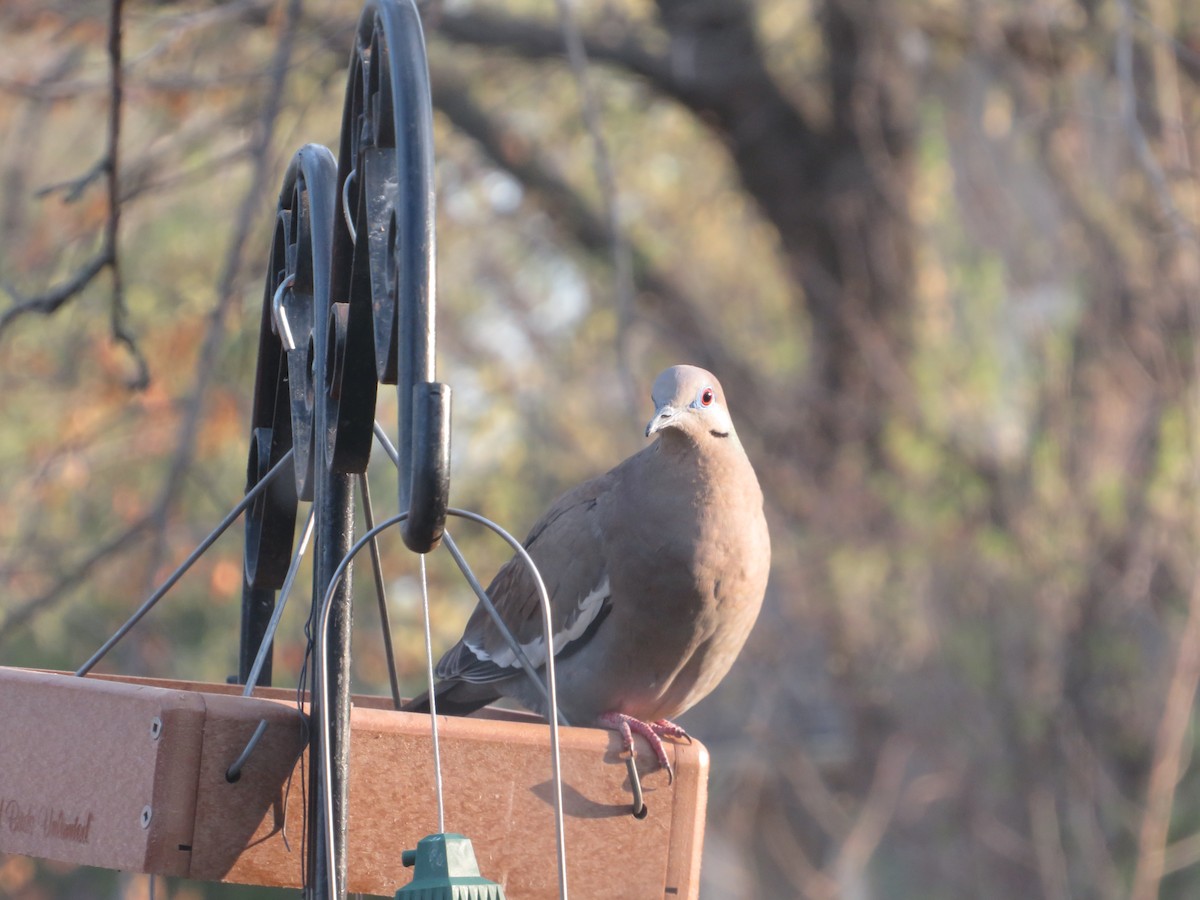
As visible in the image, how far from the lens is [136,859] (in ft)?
4.75

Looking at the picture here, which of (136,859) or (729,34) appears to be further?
(729,34)

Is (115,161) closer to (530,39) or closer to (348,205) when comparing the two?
(348,205)

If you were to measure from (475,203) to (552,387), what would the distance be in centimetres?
117

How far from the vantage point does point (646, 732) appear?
74.1 inches

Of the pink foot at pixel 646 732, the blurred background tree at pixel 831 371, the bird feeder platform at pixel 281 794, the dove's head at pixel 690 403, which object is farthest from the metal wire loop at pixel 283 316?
the blurred background tree at pixel 831 371

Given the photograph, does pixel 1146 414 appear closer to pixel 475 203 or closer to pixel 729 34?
pixel 729 34

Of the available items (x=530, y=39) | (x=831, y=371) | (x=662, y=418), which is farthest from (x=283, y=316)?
(x=831, y=371)

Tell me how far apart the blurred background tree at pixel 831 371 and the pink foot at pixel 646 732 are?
3.06 meters

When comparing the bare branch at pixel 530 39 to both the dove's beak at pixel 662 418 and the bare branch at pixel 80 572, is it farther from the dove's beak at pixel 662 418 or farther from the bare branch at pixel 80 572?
the dove's beak at pixel 662 418

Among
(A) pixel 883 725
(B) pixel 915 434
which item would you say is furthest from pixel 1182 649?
(A) pixel 883 725

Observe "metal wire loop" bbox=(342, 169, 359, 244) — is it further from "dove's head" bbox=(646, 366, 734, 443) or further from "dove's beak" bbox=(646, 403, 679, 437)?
"dove's head" bbox=(646, 366, 734, 443)

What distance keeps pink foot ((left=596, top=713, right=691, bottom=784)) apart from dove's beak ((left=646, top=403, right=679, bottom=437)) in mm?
477

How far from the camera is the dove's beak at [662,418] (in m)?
2.38

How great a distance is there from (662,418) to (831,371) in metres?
4.97
